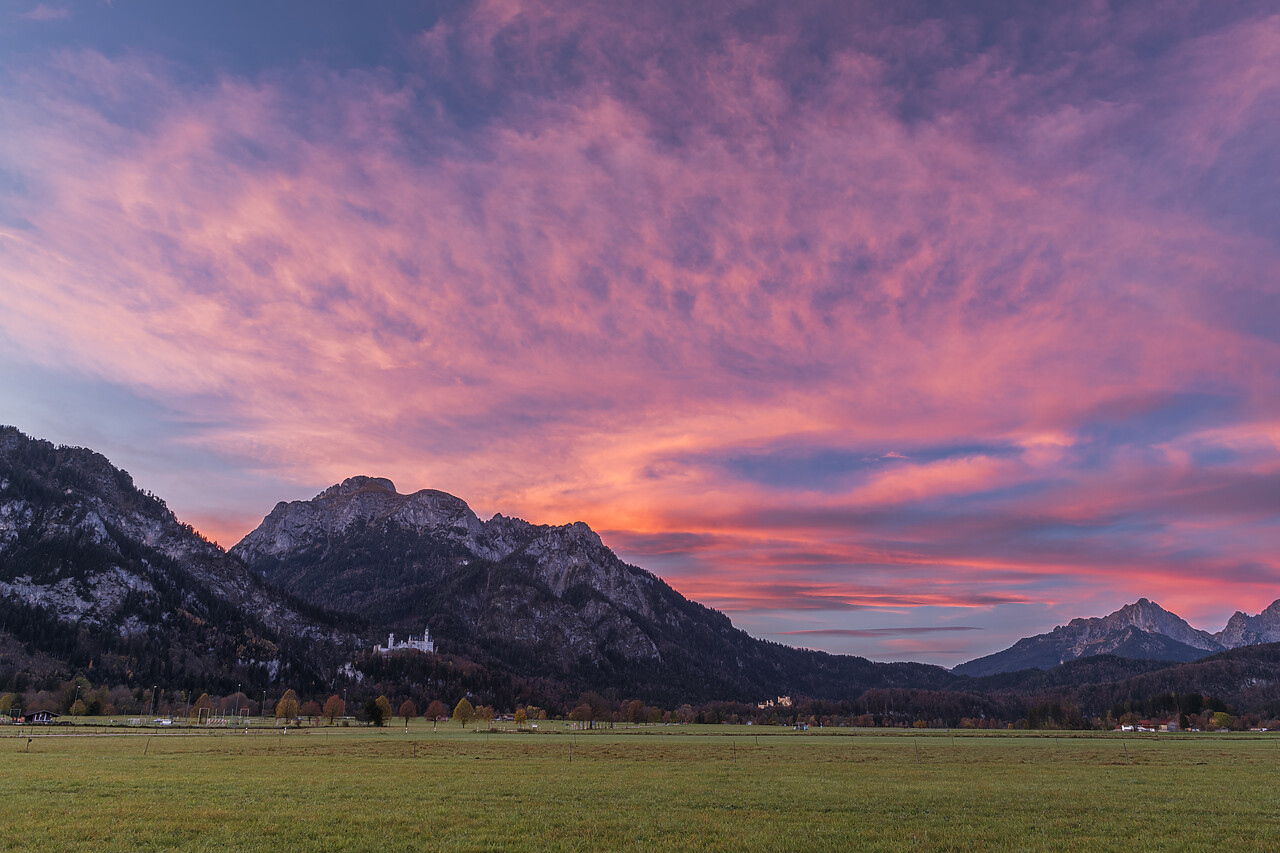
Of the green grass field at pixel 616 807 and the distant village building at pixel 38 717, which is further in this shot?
the distant village building at pixel 38 717

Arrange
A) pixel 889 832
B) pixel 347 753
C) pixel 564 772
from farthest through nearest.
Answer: pixel 347 753 → pixel 564 772 → pixel 889 832

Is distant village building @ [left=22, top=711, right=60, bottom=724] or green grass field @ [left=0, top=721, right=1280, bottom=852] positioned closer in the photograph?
green grass field @ [left=0, top=721, right=1280, bottom=852]

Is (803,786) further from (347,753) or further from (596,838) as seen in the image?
(347,753)

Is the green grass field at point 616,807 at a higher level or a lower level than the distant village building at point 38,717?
higher

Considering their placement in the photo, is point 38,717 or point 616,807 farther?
point 38,717

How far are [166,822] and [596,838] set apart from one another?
60.8 feet

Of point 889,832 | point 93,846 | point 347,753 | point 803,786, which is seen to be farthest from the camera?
point 347,753

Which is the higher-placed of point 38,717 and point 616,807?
point 616,807

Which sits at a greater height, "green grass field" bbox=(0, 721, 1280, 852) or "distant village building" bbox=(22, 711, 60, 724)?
"green grass field" bbox=(0, 721, 1280, 852)

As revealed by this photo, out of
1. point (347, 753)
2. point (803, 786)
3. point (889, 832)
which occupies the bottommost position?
point (347, 753)

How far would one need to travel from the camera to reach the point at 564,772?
57312mm

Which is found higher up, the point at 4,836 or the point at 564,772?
the point at 4,836

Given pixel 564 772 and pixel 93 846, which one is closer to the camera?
pixel 93 846

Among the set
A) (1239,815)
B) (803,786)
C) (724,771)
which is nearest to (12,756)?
(724,771)
